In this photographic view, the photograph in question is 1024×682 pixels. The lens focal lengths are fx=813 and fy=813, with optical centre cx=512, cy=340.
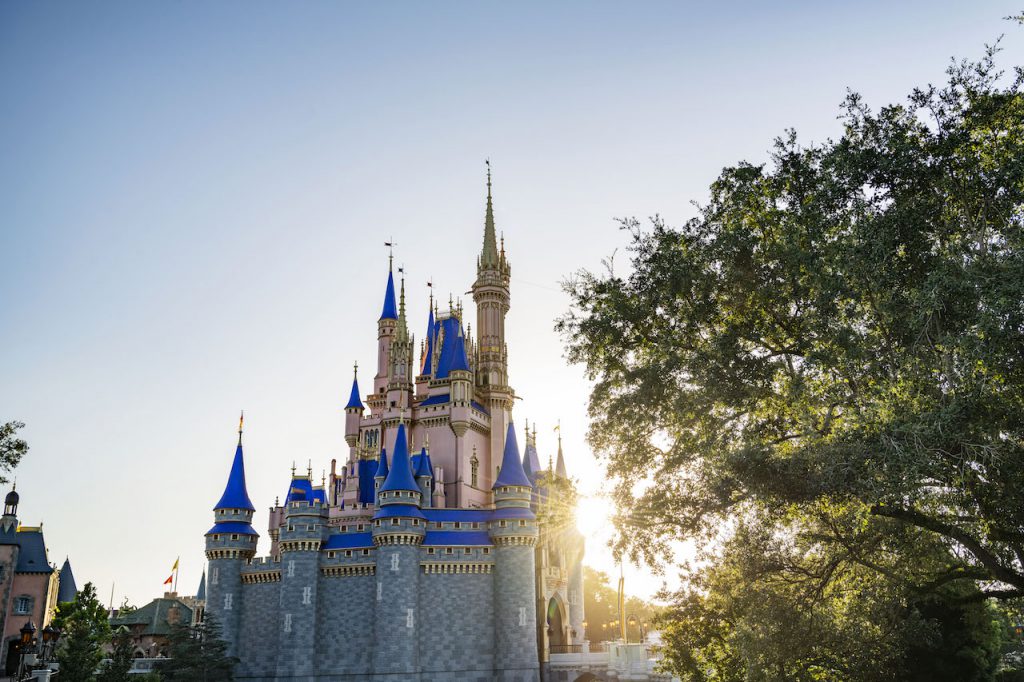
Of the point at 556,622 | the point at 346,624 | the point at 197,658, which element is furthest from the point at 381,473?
the point at 556,622

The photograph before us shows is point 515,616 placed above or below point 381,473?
below

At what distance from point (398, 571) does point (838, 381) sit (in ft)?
94.4

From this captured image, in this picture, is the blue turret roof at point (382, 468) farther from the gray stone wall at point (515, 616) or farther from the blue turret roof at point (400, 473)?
the gray stone wall at point (515, 616)

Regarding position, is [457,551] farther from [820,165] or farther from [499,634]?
[820,165]

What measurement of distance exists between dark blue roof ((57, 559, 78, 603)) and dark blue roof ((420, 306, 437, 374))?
2740 centimetres

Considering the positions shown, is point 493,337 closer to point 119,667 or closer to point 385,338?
point 385,338

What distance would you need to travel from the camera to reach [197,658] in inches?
1499

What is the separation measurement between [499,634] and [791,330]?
27943 mm

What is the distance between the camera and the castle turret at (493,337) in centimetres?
5169

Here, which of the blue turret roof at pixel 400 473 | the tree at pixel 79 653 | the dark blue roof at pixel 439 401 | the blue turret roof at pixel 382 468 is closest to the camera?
the tree at pixel 79 653

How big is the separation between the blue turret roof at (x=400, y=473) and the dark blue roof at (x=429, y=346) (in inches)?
425

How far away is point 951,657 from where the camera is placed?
2641cm

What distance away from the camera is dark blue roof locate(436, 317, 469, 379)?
162 ft

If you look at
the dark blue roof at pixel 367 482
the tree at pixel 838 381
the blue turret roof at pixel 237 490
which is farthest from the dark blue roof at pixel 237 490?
the tree at pixel 838 381
